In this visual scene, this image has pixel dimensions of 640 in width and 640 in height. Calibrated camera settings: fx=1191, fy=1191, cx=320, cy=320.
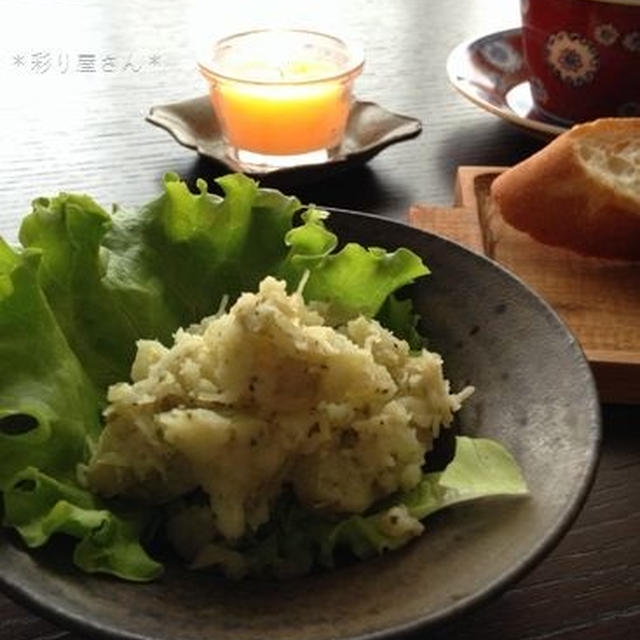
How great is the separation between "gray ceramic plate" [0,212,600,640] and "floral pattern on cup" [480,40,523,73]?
2.20 feet

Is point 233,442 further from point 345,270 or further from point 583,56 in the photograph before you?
point 583,56

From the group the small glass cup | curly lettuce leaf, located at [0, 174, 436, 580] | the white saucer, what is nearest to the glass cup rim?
the small glass cup

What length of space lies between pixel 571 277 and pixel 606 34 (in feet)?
1.07

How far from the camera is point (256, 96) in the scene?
120 cm

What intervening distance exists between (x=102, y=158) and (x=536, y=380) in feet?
2.04

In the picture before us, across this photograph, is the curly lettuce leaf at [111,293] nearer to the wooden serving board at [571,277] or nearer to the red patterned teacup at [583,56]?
the wooden serving board at [571,277]

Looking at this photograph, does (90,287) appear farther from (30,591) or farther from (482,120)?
(482,120)

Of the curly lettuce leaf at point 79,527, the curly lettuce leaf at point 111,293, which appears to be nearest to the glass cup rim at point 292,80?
the curly lettuce leaf at point 111,293

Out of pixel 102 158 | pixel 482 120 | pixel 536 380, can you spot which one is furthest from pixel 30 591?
pixel 482 120

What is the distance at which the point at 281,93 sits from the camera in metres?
1.21

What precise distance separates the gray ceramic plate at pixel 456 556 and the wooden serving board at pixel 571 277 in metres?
0.13

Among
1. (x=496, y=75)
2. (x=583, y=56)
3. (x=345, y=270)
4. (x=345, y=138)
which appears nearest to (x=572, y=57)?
(x=583, y=56)

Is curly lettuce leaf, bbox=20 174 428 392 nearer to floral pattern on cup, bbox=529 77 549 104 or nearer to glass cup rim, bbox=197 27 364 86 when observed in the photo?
glass cup rim, bbox=197 27 364 86

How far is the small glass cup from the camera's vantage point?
120cm
